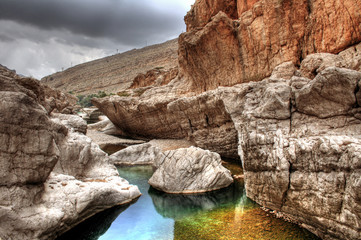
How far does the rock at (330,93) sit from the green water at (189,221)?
401 cm

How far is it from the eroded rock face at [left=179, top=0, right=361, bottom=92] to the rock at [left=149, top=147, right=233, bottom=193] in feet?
27.9

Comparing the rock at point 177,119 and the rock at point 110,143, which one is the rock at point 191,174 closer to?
the rock at point 177,119

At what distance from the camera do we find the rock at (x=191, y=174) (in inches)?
484

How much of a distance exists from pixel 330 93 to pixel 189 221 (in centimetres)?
683

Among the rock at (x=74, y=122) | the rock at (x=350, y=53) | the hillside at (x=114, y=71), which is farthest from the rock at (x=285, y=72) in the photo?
the hillside at (x=114, y=71)

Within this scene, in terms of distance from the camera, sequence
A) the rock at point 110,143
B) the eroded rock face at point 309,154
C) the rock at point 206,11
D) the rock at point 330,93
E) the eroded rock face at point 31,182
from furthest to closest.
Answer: the rock at point 110,143
the rock at point 206,11
the rock at point 330,93
the eroded rock face at point 31,182
the eroded rock face at point 309,154

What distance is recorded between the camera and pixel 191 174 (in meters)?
12.5

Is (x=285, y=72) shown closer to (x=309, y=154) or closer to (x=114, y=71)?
(x=309, y=154)

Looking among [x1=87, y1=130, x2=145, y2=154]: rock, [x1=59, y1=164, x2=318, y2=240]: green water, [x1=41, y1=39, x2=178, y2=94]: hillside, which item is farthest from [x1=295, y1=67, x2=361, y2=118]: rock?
[x1=41, y1=39, x2=178, y2=94]: hillside

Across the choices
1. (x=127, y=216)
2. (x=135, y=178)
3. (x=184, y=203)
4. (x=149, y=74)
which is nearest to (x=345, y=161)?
(x=184, y=203)

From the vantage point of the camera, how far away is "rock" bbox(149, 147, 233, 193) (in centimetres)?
1228

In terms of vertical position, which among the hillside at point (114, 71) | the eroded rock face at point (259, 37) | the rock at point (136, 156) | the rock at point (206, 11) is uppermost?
the hillside at point (114, 71)

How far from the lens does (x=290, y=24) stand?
17.9 meters

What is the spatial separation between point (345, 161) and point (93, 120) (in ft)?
155
